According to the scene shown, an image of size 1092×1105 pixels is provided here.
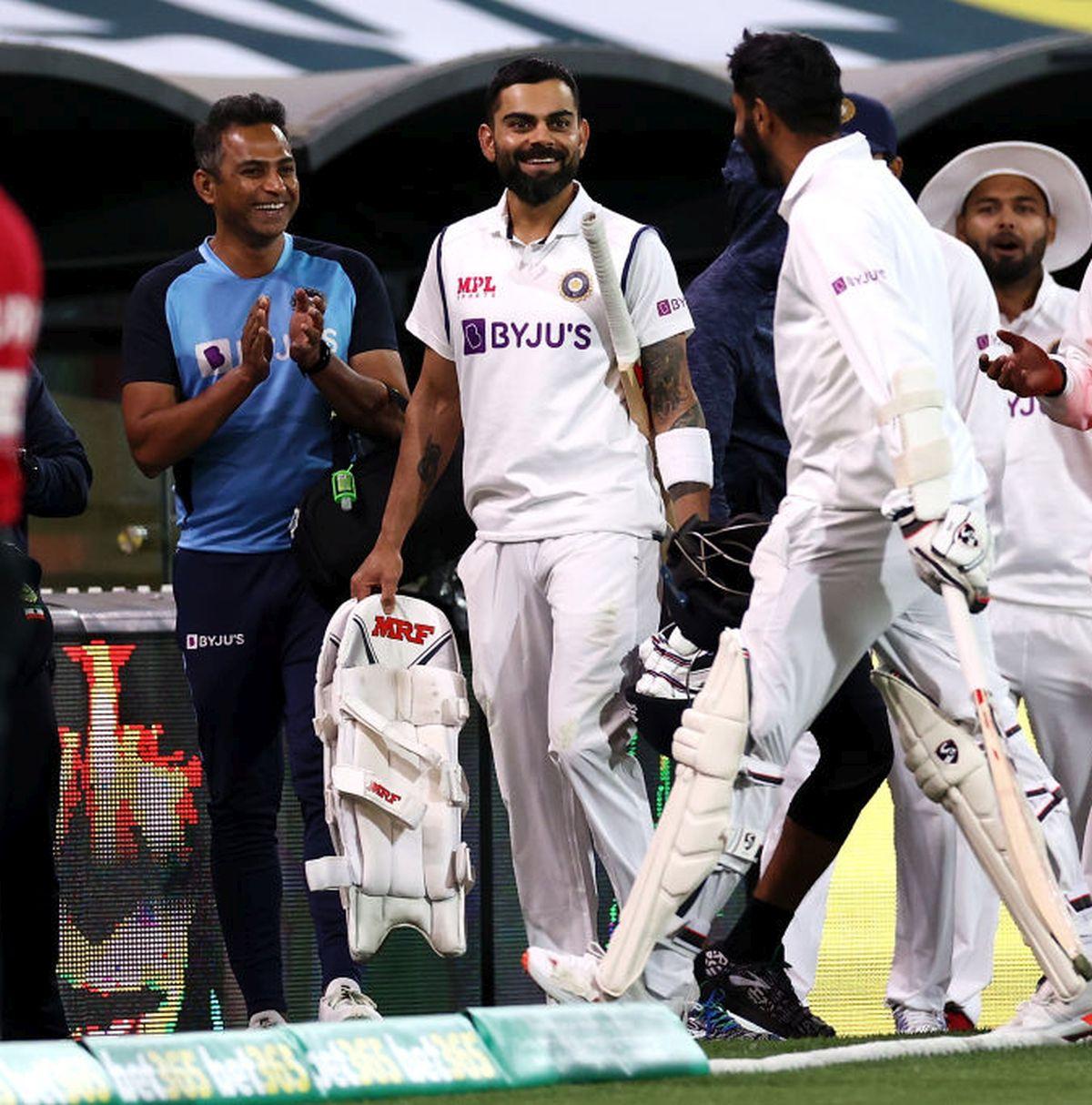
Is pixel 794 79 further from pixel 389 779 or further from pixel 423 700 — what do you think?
pixel 389 779

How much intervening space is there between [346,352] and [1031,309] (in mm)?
2107

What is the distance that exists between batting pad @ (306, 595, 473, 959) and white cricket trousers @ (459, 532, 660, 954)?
0.49 feet

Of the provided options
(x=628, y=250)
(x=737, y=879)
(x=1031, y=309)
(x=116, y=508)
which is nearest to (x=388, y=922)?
(x=737, y=879)

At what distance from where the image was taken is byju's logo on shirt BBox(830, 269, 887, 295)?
19.9 ft

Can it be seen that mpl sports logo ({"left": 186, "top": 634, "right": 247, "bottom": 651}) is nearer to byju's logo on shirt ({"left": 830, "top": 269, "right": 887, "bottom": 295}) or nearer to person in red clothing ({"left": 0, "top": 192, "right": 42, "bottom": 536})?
byju's logo on shirt ({"left": 830, "top": 269, "right": 887, "bottom": 295})

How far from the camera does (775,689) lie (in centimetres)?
623

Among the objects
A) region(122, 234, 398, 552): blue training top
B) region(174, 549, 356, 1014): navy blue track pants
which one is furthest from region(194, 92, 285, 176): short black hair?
region(174, 549, 356, 1014): navy blue track pants

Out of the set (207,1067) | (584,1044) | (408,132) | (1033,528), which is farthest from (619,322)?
(408,132)

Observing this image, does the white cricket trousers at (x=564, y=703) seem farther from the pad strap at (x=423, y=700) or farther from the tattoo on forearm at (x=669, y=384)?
the tattoo on forearm at (x=669, y=384)

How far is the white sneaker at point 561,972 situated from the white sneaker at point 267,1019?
954 mm

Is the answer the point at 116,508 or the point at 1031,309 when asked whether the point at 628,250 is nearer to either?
the point at 1031,309

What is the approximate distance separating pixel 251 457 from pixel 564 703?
125 cm

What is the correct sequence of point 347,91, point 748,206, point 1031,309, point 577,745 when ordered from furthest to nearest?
point 347,91 < point 1031,309 < point 748,206 < point 577,745

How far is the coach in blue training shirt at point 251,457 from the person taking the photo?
748 cm
